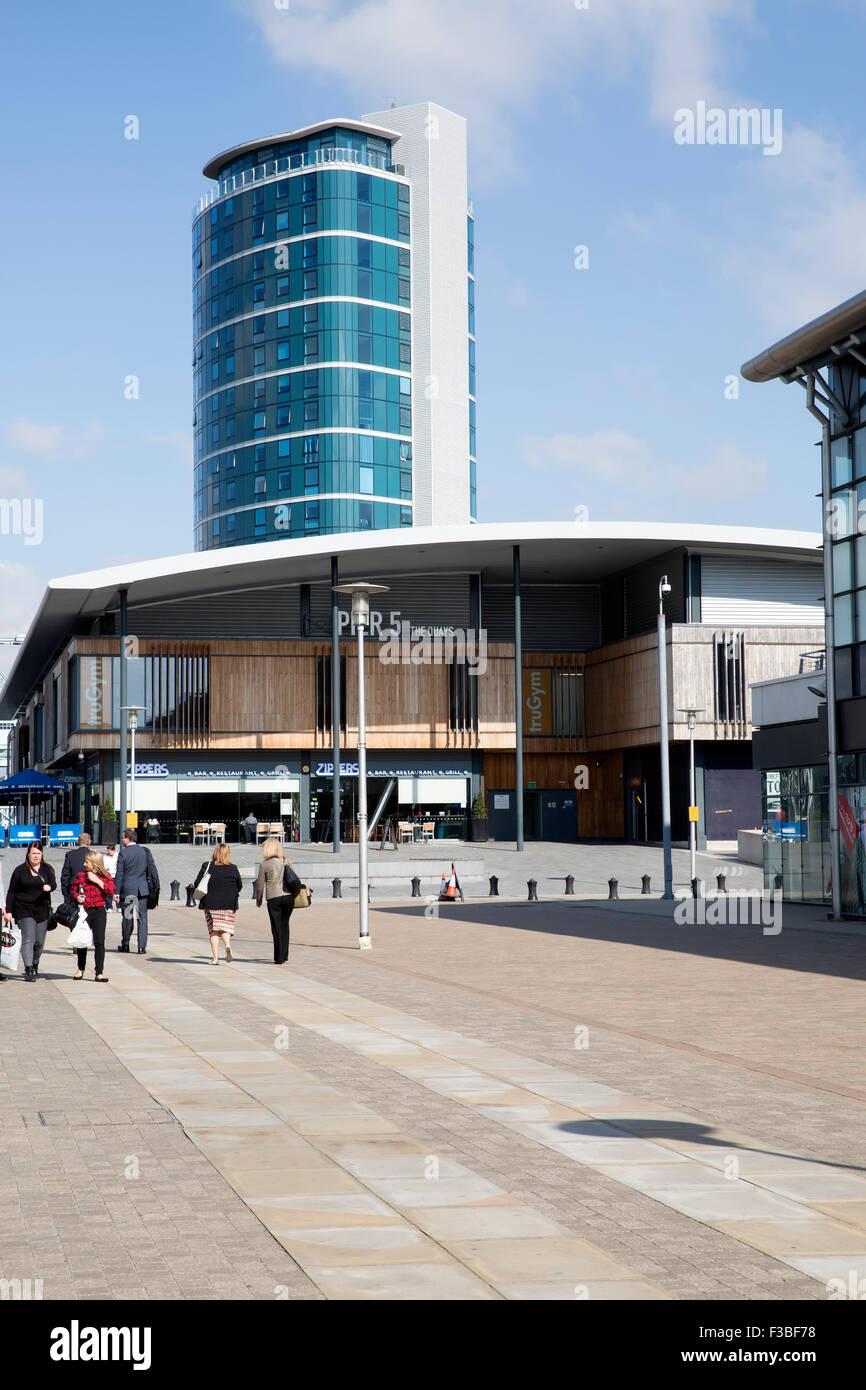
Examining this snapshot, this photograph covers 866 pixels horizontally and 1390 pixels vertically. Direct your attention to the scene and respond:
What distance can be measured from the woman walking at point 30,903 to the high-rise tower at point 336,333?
9173 centimetres

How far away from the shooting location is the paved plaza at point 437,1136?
19.4ft

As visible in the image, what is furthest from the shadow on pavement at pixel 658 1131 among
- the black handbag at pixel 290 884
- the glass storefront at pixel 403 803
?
the glass storefront at pixel 403 803

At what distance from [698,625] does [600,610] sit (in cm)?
1122

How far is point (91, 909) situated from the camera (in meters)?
17.9

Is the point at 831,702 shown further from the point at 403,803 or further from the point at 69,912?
the point at 403,803

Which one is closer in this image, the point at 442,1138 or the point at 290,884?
the point at 442,1138

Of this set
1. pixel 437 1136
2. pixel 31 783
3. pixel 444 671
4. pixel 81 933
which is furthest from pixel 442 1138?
pixel 444 671

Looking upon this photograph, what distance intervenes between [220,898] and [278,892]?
79 cm

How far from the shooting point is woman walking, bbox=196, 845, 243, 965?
2023 cm

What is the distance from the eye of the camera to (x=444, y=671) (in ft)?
222

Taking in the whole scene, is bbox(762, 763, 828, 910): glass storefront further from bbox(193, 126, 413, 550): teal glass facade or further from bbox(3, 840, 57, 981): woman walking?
bbox(193, 126, 413, 550): teal glass facade

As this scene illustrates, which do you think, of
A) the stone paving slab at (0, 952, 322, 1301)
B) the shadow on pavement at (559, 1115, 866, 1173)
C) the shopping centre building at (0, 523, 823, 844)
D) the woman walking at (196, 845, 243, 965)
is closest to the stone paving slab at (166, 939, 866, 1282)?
the shadow on pavement at (559, 1115, 866, 1173)
